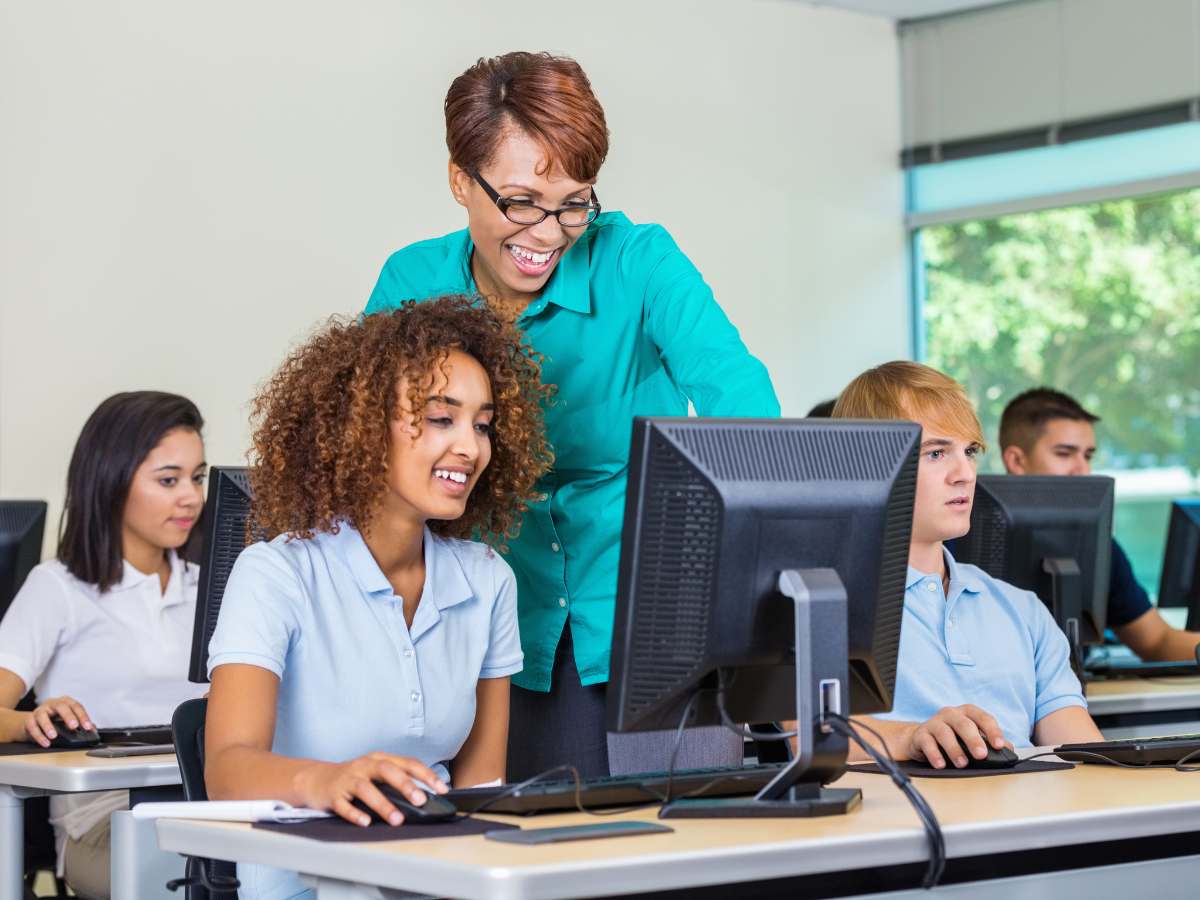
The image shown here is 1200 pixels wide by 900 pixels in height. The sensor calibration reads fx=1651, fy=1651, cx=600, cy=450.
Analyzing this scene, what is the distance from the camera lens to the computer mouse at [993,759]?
6.04 feet

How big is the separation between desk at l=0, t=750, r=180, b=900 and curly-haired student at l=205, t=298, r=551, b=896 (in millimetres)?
362

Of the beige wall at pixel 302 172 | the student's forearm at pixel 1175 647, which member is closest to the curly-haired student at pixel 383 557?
the student's forearm at pixel 1175 647

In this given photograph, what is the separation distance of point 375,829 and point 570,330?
94 cm

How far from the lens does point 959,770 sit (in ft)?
6.01

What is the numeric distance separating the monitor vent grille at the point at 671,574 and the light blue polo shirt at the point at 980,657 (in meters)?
0.82

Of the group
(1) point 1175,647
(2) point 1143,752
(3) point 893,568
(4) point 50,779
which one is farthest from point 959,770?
(1) point 1175,647

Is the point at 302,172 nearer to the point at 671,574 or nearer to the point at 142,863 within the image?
the point at 142,863

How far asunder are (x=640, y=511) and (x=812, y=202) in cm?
487

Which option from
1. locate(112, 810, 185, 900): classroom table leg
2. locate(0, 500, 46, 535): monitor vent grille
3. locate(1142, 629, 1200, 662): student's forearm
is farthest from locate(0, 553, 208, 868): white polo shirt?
locate(1142, 629, 1200, 662): student's forearm

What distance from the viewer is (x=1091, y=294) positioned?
6.06 m

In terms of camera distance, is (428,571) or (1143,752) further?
(428,571)

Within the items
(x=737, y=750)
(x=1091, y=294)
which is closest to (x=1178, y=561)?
(x=737, y=750)

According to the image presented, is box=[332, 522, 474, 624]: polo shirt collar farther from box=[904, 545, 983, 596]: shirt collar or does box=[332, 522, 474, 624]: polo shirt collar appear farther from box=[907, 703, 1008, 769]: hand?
box=[904, 545, 983, 596]: shirt collar

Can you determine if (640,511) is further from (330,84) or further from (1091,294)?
(1091,294)
